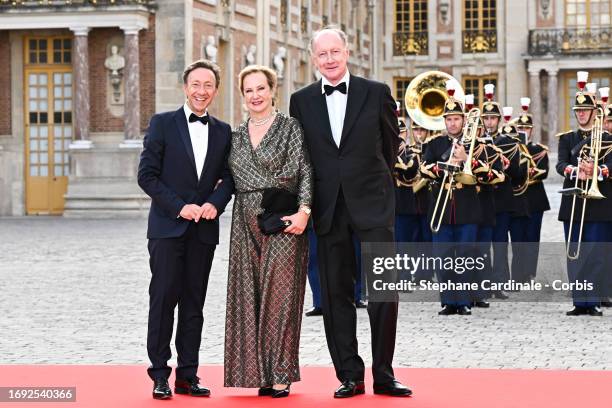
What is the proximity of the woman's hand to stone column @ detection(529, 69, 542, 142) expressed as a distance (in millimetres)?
40401

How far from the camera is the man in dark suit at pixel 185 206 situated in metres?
7.68

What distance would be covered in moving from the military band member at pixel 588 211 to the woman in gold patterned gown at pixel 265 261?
5.14 m

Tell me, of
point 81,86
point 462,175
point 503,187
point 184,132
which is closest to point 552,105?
point 81,86

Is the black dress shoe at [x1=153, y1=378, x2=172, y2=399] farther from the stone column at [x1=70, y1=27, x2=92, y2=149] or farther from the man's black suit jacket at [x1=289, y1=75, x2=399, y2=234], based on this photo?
the stone column at [x1=70, y1=27, x2=92, y2=149]

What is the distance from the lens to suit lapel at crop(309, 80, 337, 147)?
25.2ft

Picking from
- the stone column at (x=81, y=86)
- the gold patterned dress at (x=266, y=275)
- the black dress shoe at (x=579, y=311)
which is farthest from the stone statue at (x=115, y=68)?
the gold patterned dress at (x=266, y=275)

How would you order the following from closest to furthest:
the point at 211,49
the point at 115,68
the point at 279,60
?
the point at 115,68
the point at 211,49
the point at 279,60

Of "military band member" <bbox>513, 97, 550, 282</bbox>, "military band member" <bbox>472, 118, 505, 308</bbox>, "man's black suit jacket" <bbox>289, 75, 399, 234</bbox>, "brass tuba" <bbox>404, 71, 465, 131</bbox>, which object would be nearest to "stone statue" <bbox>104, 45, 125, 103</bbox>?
"military band member" <bbox>513, 97, 550, 282</bbox>

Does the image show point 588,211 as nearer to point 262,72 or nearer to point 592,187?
point 592,187

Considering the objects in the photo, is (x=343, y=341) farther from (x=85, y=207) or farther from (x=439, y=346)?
(x=85, y=207)

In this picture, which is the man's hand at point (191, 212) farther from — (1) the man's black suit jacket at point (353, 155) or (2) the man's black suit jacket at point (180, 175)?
(1) the man's black suit jacket at point (353, 155)

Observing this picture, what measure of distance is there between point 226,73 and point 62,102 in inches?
155

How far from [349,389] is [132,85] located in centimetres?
2251

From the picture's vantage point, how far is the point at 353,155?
7.66m
